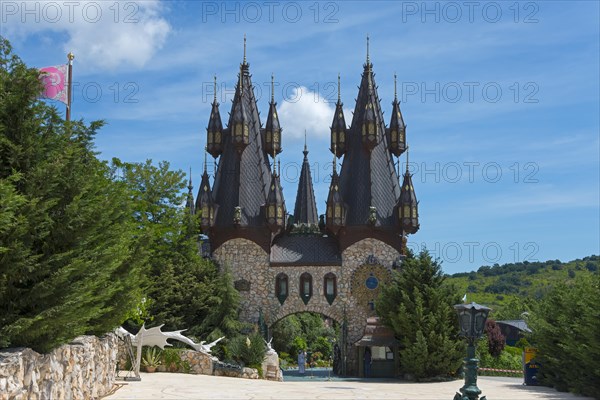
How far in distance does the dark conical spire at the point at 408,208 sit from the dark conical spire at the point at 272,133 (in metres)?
7.26

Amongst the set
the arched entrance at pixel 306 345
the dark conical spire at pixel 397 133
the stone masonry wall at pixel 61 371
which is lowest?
the arched entrance at pixel 306 345

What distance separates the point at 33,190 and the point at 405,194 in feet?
84.7

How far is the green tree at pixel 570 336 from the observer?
62.7 ft

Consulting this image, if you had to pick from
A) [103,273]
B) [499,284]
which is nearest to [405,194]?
[103,273]

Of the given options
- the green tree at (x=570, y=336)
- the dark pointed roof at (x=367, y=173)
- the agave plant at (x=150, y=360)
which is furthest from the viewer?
the dark pointed roof at (x=367, y=173)

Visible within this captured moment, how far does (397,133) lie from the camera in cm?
3822

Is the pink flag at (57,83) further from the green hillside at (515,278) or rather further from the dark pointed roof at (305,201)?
the green hillside at (515,278)

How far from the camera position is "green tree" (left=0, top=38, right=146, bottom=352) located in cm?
1123

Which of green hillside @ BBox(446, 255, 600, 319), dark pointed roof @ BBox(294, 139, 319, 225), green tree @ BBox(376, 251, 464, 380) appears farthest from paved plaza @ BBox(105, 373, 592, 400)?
green hillside @ BBox(446, 255, 600, 319)

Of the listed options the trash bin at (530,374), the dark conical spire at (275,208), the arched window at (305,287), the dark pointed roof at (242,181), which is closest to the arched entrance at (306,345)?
the arched window at (305,287)

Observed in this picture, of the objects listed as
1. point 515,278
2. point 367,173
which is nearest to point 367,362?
point 367,173

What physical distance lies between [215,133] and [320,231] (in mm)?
7666

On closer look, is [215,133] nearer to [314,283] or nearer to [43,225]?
[314,283]

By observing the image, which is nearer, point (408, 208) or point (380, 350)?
point (380, 350)
